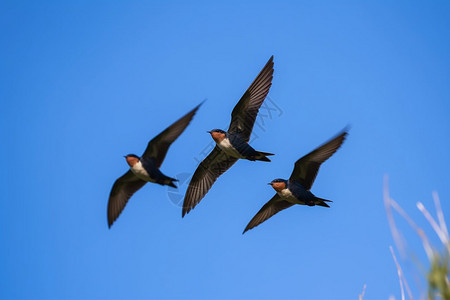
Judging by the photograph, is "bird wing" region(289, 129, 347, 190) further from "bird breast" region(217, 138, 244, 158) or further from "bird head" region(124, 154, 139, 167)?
"bird head" region(124, 154, 139, 167)

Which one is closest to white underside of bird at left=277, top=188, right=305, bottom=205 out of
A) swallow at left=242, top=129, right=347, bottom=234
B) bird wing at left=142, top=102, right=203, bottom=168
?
swallow at left=242, top=129, right=347, bottom=234

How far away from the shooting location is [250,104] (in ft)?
50.6

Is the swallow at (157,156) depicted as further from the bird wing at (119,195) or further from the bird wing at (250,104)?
the bird wing at (250,104)

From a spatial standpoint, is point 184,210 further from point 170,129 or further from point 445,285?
point 445,285

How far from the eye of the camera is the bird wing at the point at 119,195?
1568 cm

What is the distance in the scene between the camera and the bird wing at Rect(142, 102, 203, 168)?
45.0ft

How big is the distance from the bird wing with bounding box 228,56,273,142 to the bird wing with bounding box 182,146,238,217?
1339 mm

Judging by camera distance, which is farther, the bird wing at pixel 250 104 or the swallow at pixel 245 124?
the bird wing at pixel 250 104

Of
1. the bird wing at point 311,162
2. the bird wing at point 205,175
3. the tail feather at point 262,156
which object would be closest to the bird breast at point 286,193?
the bird wing at point 311,162

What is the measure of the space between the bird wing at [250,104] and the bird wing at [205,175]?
1.34 metres

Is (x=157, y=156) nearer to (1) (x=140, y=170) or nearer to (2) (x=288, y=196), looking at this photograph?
(1) (x=140, y=170)

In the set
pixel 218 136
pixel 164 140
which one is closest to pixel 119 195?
pixel 164 140

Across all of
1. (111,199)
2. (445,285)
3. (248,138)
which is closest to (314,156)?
(248,138)

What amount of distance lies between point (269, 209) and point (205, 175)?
2.22 meters
